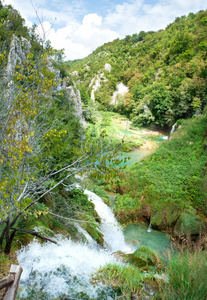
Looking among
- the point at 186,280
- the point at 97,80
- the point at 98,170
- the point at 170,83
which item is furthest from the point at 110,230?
the point at 97,80

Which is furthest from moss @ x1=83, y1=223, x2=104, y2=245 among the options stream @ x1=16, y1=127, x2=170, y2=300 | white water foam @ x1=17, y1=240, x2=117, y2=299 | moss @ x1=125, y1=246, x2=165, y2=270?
white water foam @ x1=17, y1=240, x2=117, y2=299

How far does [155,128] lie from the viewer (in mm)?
30000

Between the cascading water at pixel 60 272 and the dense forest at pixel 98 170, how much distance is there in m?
0.19

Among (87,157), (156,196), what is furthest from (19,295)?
(156,196)

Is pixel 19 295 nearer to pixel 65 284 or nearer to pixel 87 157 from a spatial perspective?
pixel 65 284

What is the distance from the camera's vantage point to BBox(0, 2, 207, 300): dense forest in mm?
2797

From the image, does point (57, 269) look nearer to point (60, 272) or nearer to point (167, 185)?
point (60, 272)

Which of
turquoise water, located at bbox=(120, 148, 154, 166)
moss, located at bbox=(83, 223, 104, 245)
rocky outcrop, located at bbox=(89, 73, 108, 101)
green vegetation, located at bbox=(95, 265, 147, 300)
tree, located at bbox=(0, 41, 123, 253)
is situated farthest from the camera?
rocky outcrop, located at bbox=(89, 73, 108, 101)

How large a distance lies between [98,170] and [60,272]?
2067 millimetres

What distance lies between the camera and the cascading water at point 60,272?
2.93m

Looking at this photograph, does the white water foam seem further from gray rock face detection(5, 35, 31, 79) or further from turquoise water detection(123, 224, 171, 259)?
turquoise water detection(123, 224, 171, 259)

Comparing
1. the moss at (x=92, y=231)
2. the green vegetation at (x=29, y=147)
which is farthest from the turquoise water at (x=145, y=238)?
the green vegetation at (x=29, y=147)

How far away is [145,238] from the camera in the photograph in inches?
310

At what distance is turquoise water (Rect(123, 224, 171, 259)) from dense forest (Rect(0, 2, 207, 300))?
1.29 ft
